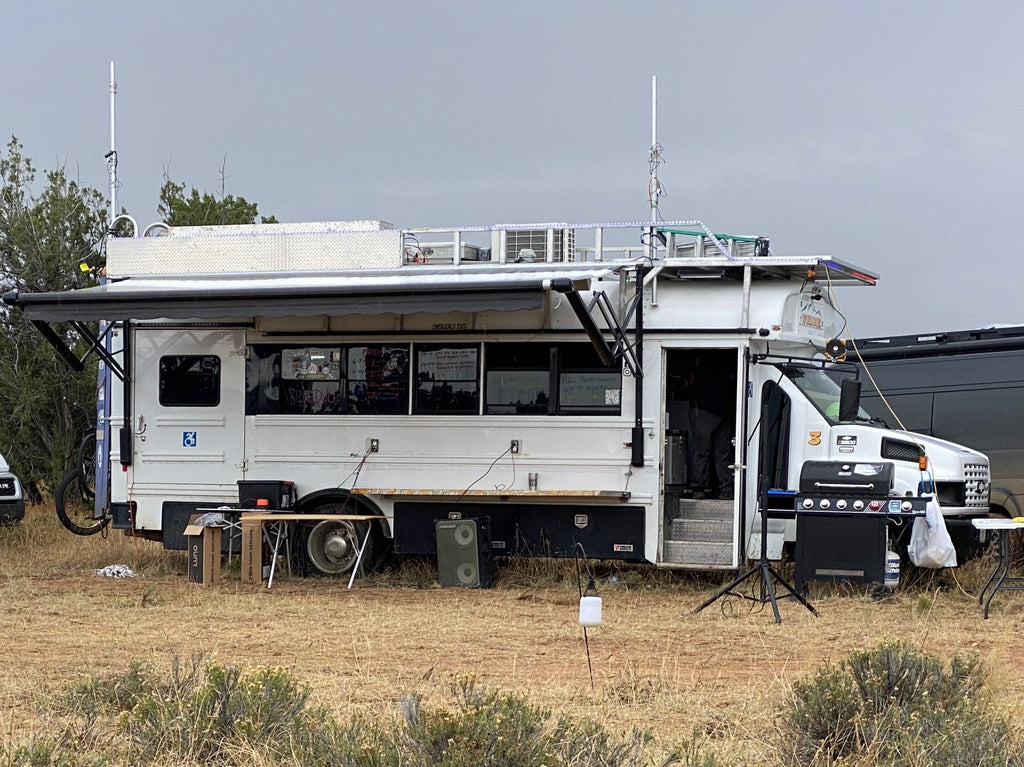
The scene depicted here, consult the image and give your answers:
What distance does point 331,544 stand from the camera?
45.3 feet

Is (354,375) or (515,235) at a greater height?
(515,235)

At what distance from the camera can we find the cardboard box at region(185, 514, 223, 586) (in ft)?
43.3

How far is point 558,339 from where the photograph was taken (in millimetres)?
13086

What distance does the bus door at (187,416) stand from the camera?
13875 millimetres

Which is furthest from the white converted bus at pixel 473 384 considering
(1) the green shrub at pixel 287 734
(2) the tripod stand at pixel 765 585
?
Answer: (1) the green shrub at pixel 287 734

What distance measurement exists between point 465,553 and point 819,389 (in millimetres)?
3440

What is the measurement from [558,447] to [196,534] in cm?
329

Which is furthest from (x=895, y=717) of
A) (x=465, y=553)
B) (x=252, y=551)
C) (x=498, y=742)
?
(x=252, y=551)

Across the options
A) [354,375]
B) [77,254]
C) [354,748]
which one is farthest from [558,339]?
[77,254]

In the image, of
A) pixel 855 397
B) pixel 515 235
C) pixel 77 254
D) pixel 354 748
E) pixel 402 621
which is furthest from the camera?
pixel 77 254

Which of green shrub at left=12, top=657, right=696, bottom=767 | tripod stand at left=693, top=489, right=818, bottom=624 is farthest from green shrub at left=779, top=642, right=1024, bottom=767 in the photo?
tripod stand at left=693, top=489, right=818, bottom=624

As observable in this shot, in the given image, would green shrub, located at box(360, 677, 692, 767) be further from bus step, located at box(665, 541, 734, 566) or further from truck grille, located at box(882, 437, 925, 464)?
truck grille, located at box(882, 437, 925, 464)

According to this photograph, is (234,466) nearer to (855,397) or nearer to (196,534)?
(196,534)

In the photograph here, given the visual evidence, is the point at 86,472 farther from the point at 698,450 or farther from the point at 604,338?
the point at 698,450
